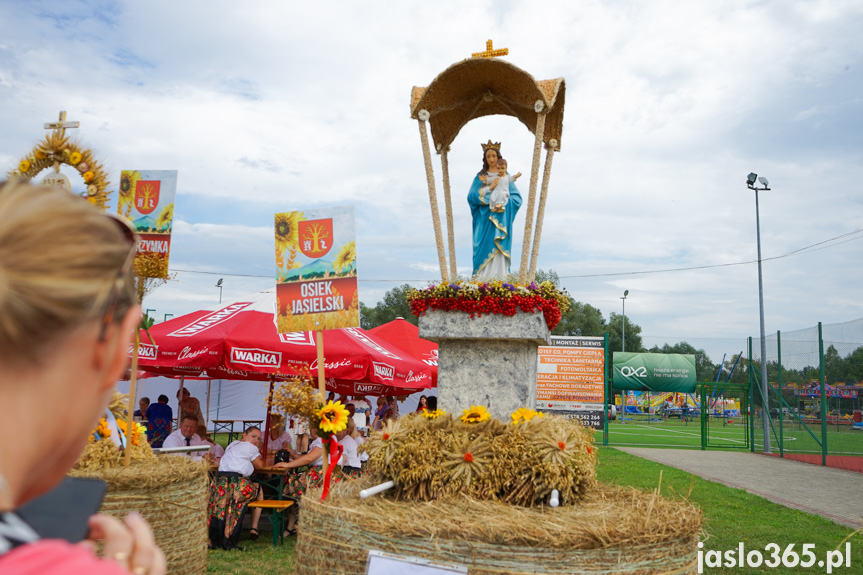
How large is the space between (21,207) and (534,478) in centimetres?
411

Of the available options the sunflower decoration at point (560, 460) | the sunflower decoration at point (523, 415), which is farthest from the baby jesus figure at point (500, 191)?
the sunflower decoration at point (560, 460)

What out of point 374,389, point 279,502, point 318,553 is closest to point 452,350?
point 318,553

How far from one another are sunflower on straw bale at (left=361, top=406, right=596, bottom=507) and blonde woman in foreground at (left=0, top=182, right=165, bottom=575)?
152 inches

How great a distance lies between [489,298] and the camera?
5.72 metres

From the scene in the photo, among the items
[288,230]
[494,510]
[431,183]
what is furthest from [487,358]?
[288,230]

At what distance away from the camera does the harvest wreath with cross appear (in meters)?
5.39

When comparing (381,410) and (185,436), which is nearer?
(185,436)

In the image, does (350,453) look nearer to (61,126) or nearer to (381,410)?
(61,126)

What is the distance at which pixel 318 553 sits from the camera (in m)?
3.99

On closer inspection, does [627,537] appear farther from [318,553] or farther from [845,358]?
[845,358]

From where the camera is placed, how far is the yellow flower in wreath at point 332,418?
484cm

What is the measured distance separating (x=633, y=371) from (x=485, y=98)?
2083 centimetres

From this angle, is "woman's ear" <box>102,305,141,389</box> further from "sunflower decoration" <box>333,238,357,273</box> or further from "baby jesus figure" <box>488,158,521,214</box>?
"baby jesus figure" <box>488,158,521,214</box>

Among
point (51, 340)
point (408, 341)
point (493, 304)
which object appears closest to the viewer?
point (51, 340)
